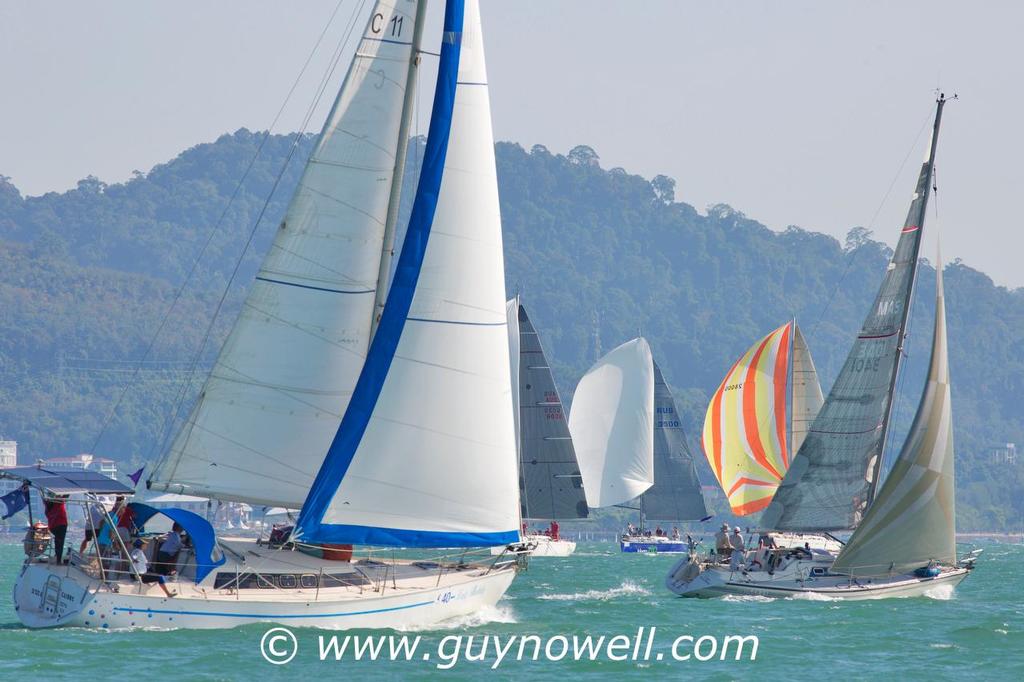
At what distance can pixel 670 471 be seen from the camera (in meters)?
69.2

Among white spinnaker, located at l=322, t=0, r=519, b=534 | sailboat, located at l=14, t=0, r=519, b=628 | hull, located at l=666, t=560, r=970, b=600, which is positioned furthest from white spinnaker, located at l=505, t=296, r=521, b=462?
white spinnaker, located at l=322, t=0, r=519, b=534

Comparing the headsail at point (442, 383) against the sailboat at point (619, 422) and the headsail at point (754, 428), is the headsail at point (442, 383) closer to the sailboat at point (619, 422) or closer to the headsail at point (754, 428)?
the headsail at point (754, 428)

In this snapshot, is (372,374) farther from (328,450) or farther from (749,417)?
(749,417)

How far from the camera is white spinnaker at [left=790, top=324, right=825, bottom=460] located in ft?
144

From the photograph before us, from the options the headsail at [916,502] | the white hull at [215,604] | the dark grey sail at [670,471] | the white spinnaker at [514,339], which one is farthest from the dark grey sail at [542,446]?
the white hull at [215,604]

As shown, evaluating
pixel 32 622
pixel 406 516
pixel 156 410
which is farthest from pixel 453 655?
pixel 156 410

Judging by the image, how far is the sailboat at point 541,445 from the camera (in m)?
53.8

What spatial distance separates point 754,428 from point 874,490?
1445 centimetres

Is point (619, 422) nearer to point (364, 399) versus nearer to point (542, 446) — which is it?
point (542, 446)

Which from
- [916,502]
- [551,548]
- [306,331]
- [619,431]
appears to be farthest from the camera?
[619,431]

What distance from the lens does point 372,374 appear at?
2373 cm

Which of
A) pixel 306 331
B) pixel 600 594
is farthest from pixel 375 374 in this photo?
pixel 600 594

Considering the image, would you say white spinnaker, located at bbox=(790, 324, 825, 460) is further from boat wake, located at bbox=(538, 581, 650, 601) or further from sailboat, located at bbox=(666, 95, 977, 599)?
sailboat, located at bbox=(666, 95, 977, 599)

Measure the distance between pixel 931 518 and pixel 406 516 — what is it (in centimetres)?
1365
